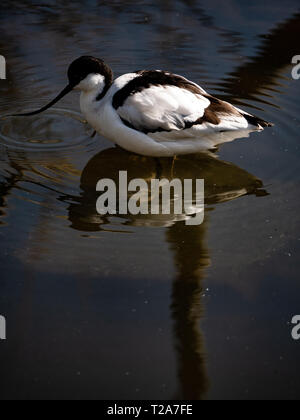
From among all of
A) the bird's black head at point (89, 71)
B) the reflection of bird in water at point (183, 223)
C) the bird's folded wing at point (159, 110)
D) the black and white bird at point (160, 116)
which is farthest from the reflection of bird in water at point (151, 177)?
the bird's black head at point (89, 71)

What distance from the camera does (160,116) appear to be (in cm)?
482

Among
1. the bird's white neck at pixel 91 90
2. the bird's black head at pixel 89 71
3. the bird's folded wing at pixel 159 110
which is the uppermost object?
the bird's black head at pixel 89 71

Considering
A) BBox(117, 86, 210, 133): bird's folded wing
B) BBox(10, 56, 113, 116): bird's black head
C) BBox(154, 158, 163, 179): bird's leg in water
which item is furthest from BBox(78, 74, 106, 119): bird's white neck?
BBox(154, 158, 163, 179): bird's leg in water

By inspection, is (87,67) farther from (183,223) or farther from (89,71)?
(183,223)

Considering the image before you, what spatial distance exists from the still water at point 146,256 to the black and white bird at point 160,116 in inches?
8.9

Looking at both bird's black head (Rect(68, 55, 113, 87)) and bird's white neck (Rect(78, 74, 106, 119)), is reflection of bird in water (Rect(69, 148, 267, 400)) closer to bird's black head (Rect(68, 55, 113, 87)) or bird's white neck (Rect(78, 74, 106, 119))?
bird's white neck (Rect(78, 74, 106, 119))

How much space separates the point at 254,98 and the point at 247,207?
1690 millimetres

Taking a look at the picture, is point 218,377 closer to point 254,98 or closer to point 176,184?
point 176,184

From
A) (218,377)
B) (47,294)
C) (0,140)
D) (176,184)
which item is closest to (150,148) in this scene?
(176,184)

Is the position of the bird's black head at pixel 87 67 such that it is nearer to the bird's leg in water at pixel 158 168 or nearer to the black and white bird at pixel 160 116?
the black and white bird at pixel 160 116

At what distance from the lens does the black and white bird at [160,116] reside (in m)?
4.82

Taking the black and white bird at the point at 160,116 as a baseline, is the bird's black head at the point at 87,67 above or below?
above

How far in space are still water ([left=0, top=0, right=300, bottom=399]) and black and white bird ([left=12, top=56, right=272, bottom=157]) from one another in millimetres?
226

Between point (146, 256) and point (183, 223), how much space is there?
1.50ft
